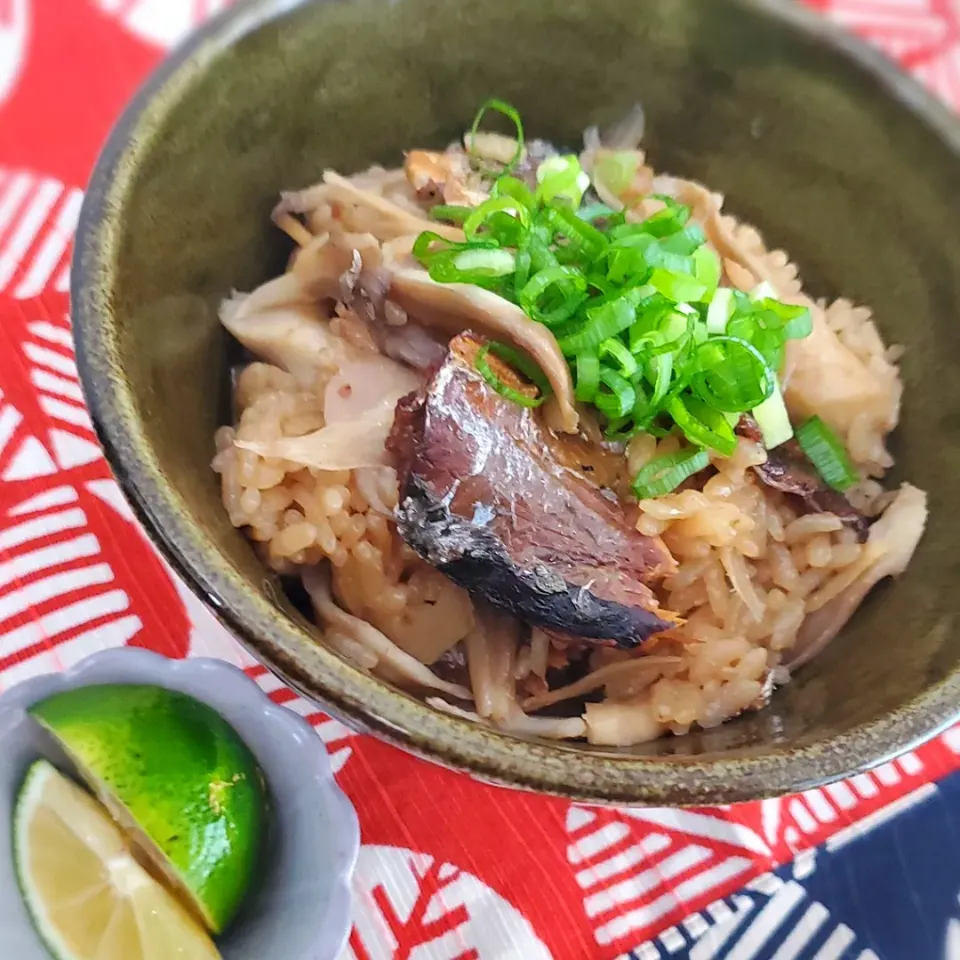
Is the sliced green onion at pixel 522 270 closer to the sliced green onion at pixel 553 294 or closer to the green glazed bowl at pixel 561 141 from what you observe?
the sliced green onion at pixel 553 294

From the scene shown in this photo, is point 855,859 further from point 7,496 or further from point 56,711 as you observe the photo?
point 7,496

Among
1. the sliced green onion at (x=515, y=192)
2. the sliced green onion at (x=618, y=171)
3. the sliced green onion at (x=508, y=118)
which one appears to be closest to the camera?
the sliced green onion at (x=515, y=192)

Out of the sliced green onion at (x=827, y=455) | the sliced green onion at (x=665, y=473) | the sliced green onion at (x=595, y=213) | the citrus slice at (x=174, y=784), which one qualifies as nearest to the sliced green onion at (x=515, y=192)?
the sliced green onion at (x=595, y=213)

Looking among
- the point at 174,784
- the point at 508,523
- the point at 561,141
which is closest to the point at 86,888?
the point at 174,784

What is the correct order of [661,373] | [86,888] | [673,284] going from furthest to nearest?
[673,284] < [661,373] < [86,888]

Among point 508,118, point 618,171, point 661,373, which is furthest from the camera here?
point 508,118

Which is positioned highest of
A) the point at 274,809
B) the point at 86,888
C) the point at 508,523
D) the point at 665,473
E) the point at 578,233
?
the point at 578,233

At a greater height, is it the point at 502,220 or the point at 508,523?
the point at 502,220

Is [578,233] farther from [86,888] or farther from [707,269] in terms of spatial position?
[86,888]
